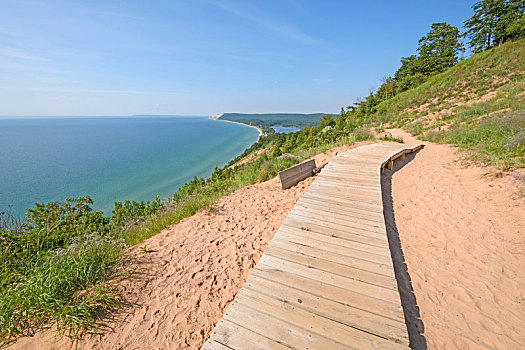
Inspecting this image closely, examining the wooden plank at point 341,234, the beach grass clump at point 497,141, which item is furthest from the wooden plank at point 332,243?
the beach grass clump at point 497,141

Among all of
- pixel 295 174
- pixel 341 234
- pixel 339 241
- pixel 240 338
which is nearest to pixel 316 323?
pixel 240 338

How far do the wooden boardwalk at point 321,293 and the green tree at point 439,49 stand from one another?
48.3 m

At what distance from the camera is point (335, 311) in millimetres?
2266

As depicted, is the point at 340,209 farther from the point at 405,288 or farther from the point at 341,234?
Result: the point at 405,288

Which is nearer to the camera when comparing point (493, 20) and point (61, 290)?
point (61, 290)

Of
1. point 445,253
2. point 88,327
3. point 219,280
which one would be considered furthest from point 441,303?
point 88,327

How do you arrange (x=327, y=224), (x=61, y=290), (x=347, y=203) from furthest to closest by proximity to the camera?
1. (x=347, y=203)
2. (x=327, y=224)
3. (x=61, y=290)

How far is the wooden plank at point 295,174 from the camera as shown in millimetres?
6961

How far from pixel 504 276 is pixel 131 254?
21.8ft

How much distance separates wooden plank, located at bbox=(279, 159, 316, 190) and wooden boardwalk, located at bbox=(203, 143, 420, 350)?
265 centimetres

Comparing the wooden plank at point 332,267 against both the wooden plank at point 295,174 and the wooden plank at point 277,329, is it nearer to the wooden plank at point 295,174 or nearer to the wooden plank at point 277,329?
the wooden plank at point 277,329

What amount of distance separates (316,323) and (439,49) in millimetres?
56646

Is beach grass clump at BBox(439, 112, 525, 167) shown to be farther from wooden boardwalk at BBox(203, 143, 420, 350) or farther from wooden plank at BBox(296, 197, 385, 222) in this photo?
wooden boardwalk at BBox(203, 143, 420, 350)

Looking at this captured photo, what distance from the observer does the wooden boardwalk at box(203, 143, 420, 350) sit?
2.01 metres
